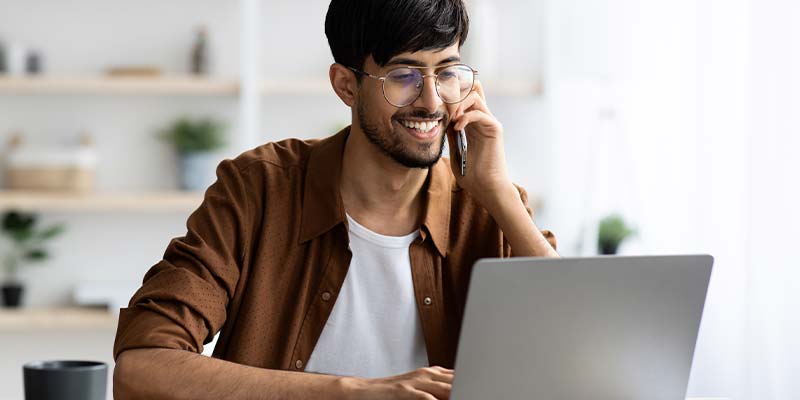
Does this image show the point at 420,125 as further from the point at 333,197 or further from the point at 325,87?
the point at 325,87

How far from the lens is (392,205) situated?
1798 millimetres

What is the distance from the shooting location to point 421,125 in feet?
5.63

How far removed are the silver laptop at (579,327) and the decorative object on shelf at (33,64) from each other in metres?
3.16

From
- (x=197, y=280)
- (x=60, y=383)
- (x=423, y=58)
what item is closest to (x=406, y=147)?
(x=423, y=58)

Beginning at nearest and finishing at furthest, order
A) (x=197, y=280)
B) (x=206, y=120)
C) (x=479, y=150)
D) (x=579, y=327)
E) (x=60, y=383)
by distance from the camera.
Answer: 1. (x=579, y=327)
2. (x=60, y=383)
3. (x=197, y=280)
4. (x=479, y=150)
5. (x=206, y=120)

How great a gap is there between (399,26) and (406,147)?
20cm

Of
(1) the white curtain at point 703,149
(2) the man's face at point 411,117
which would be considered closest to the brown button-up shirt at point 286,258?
(2) the man's face at point 411,117

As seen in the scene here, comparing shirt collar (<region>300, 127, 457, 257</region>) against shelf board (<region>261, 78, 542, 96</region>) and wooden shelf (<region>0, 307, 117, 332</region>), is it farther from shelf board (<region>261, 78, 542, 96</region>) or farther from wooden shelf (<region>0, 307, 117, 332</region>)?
wooden shelf (<region>0, 307, 117, 332</region>)

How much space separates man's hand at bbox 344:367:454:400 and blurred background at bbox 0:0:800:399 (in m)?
2.14

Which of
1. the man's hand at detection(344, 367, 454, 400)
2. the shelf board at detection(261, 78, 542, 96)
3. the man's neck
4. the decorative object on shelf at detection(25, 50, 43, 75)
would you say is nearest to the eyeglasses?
the man's neck

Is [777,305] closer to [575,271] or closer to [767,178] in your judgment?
[767,178]

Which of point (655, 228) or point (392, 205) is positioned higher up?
point (392, 205)

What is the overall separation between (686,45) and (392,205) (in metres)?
1.78

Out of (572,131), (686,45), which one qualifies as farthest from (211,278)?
(572,131)
